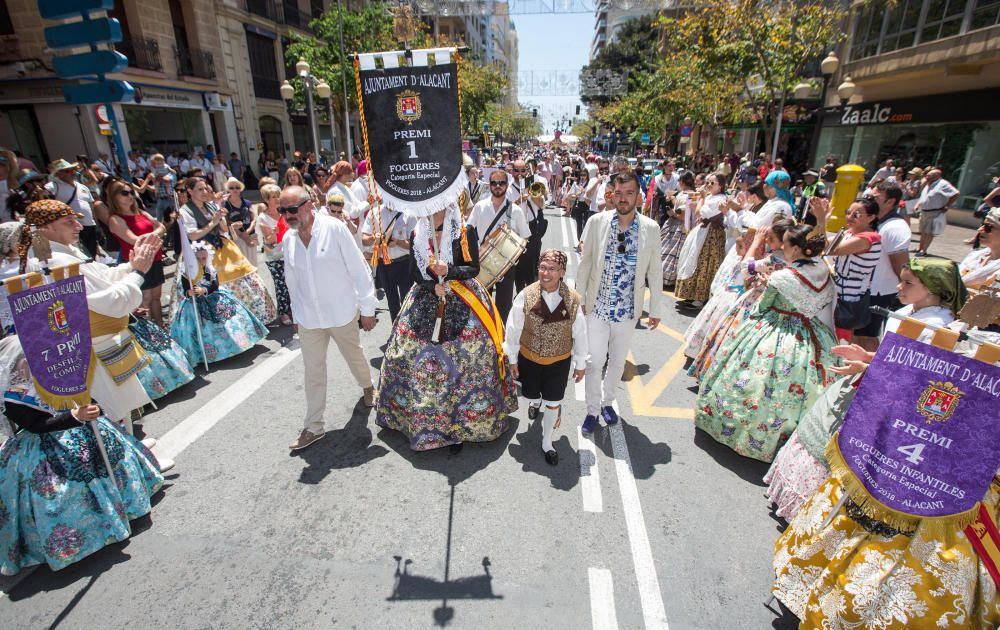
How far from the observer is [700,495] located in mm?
3664

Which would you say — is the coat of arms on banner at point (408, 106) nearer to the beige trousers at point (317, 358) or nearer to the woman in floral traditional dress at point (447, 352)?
the woman in floral traditional dress at point (447, 352)

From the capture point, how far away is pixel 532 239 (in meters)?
6.76

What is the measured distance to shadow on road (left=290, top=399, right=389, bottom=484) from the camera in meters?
3.92

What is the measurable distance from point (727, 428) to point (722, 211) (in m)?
4.50

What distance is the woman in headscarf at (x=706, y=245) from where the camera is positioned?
7.46m

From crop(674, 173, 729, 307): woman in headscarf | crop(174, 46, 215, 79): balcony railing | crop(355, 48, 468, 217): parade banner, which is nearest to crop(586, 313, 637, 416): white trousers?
crop(355, 48, 468, 217): parade banner

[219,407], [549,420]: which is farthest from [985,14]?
[219,407]

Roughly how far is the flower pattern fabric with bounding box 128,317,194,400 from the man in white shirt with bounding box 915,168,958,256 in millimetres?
14447

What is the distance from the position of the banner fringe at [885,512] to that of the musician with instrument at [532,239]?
4507 mm

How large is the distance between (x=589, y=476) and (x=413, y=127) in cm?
293

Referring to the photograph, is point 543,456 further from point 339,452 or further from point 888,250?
point 888,250

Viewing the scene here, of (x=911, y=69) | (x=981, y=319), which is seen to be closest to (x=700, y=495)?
(x=981, y=319)

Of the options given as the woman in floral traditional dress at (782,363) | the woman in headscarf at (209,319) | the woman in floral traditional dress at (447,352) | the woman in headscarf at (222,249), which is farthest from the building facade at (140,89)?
the woman in floral traditional dress at (782,363)

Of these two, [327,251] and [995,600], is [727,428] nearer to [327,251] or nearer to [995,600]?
[995,600]
